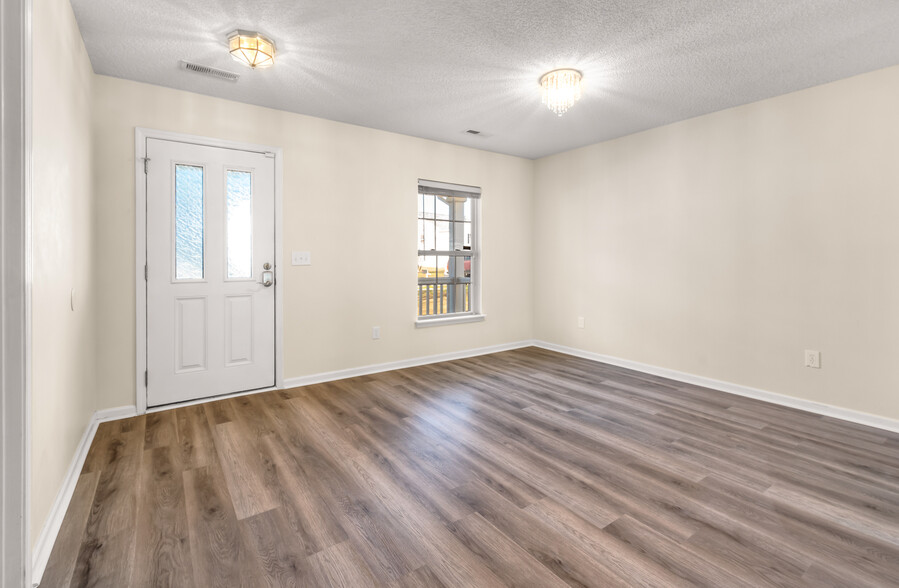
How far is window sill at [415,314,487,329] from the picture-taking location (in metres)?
4.46

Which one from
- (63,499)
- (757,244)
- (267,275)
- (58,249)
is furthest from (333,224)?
(757,244)

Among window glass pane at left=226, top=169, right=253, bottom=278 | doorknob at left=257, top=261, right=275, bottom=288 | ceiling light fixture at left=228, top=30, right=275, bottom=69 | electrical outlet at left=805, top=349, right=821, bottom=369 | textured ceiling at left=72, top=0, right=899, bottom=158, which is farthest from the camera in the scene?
doorknob at left=257, top=261, right=275, bottom=288

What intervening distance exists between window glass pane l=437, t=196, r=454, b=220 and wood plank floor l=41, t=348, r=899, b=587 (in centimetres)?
234

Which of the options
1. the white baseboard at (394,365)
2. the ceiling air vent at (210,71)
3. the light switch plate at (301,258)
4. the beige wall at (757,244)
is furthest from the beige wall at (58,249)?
the beige wall at (757,244)

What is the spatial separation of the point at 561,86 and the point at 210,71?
239cm

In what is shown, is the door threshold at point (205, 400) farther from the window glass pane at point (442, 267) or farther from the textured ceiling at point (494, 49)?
the textured ceiling at point (494, 49)

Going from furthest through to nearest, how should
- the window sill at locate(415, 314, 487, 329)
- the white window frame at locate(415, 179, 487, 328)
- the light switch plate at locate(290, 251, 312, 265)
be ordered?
the white window frame at locate(415, 179, 487, 328) → the window sill at locate(415, 314, 487, 329) → the light switch plate at locate(290, 251, 312, 265)

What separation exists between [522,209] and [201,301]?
3667 mm

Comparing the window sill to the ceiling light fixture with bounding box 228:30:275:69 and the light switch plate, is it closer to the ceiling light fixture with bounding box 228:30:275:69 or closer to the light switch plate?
the light switch plate

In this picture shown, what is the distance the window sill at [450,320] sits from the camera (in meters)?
4.46

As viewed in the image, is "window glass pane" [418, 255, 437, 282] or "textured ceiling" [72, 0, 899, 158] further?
"window glass pane" [418, 255, 437, 282]

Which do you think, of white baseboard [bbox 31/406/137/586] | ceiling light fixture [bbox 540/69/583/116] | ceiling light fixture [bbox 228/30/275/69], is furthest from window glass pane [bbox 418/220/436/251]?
white baseboard [bbox 31/406/137/586]

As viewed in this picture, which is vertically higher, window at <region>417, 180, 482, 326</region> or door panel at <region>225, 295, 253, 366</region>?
window at <region>417, 180, 482, 326</region>
